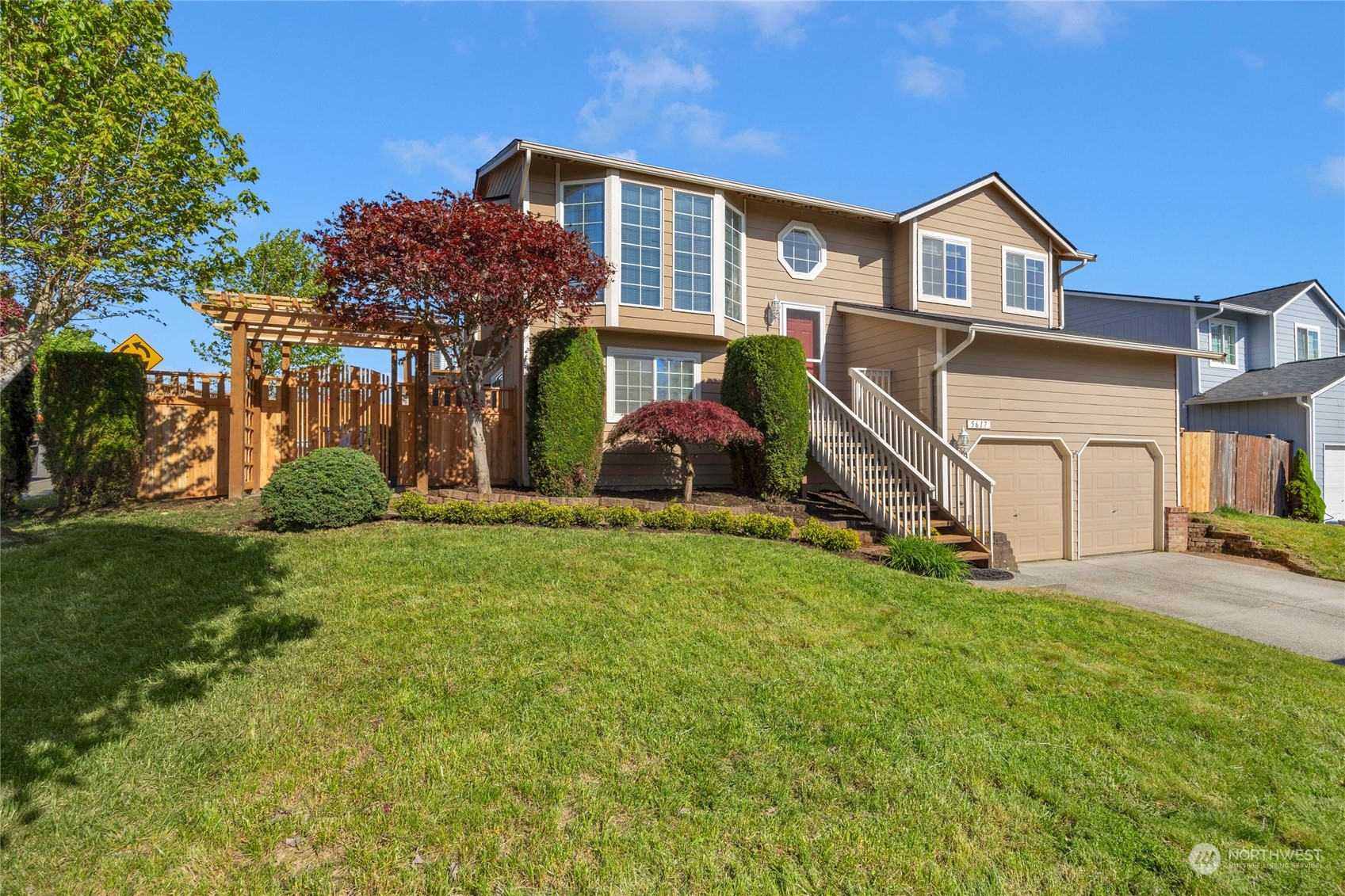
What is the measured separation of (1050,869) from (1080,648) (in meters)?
3.24

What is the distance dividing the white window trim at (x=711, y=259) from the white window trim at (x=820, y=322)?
1.66m

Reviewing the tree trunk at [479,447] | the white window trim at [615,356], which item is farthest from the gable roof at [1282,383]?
the tree trunk at [479,447]

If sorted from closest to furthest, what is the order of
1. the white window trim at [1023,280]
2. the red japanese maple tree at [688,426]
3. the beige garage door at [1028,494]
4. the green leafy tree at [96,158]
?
the green leafy tree at [96,158] → the red japanese maple tree at [688,426] → the beige garage door at [1028,494] → the white window trim at [1023,280]

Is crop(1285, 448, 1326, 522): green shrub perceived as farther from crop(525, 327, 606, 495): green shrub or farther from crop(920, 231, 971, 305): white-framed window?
crop(525, 327, 606, 495): green shrub

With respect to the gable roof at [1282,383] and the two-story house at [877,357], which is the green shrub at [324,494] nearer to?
the two-story house at [877,357]

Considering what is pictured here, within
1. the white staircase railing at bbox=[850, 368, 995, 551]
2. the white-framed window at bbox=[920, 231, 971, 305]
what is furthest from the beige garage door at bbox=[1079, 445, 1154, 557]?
the white-framed window at bbox=[920, 231, 971, 305]

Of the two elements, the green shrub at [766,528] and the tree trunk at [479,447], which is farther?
the tree trunk at [479,447]

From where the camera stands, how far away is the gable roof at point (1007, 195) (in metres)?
13.9

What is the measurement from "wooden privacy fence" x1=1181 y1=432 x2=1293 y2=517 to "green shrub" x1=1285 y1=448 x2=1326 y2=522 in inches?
6.8

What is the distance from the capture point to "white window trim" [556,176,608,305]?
36.7 ft

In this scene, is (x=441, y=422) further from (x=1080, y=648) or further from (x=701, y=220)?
(x=1080, y=648)

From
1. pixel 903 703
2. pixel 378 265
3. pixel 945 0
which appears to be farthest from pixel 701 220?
pixel 903 703

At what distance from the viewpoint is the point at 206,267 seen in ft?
30.5

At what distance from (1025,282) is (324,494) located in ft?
48.9
